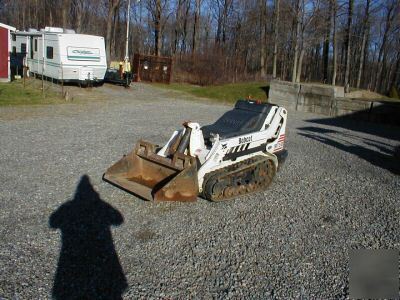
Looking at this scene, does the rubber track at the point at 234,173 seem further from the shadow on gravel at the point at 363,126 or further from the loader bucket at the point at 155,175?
the shadow on gravel at the point at 363,126

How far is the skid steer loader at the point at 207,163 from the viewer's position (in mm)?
5934

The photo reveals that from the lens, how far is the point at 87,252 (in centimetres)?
469

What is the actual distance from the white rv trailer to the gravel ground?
1182cm

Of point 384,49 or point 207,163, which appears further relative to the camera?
point 384,49

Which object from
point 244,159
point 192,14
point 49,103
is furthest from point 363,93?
point 192,14

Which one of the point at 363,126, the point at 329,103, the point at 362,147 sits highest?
the point at 329,103

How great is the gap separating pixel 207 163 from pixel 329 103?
14648 millimetres

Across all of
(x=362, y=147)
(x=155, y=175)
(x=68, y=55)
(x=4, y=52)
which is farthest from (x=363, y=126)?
(x=4, y=52)

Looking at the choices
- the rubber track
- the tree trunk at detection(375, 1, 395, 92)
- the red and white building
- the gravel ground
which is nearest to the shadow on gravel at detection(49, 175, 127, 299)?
the gravel ground

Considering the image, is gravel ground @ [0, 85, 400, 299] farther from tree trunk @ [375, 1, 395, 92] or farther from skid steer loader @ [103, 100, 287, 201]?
tree trunk @ [375, 1, 395, 92]

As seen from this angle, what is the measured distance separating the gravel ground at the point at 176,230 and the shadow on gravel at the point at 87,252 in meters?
0.01

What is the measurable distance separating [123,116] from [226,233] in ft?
33.2

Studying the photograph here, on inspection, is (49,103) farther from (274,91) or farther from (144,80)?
(144,80)

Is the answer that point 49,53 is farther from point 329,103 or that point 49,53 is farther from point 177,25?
point 177,25
